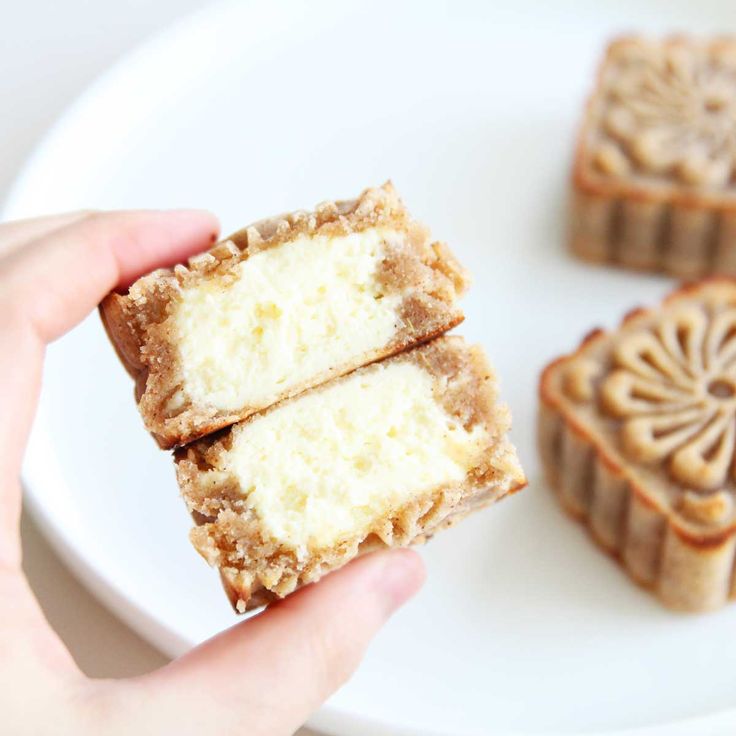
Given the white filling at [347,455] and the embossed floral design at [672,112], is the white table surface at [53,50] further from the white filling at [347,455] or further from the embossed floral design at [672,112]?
the white filling at [347,455]

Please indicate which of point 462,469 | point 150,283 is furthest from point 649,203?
point 150,283

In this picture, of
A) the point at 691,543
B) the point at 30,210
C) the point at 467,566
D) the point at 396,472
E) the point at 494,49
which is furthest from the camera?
the point at 494,49

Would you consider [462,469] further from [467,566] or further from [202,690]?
[467,566]

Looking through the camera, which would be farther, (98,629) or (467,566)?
(467,566)

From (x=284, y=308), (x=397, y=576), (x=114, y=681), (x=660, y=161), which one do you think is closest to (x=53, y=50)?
(x=660, y=161)

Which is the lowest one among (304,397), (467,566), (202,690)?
(467,566)

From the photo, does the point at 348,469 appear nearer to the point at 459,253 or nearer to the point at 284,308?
the point at 284,308
